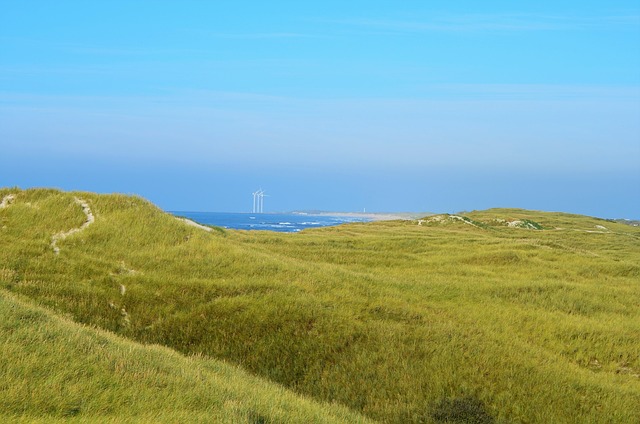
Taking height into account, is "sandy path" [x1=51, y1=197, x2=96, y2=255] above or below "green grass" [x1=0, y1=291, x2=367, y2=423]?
above

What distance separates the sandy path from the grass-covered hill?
0.40 feet

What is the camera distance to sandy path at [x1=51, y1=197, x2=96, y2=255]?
76.8 ft

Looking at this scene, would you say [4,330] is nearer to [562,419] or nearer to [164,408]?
[164,408]

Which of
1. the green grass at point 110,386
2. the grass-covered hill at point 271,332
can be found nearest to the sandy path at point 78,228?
the grass-covered hill at point 271,332

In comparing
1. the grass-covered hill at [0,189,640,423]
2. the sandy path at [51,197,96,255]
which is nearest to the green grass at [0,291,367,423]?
the grass-covered hill at [0,189,640,423]

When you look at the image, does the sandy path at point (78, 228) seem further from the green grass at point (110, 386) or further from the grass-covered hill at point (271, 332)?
the green grass at point (110, 386)

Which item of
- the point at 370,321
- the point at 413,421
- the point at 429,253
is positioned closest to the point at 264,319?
the point at 370,321

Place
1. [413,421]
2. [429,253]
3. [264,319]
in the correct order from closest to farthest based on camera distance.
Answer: [413,421], [264,319], [429,253]

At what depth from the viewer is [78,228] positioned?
2559cm

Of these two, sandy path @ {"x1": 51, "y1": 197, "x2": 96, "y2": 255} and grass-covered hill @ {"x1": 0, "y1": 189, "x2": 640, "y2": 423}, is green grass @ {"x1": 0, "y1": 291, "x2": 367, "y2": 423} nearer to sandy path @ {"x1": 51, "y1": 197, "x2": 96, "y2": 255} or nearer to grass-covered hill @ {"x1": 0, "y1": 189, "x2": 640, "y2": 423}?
grass-covered hill @ {"x1": 0, "y1": 189, "x2": 640, "y2": 423}

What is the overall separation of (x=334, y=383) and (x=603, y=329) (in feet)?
35.3

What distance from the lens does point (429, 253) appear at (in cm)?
3681

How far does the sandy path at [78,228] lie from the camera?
23.4 meters

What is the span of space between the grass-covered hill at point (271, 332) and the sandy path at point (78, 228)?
0.40 feet
